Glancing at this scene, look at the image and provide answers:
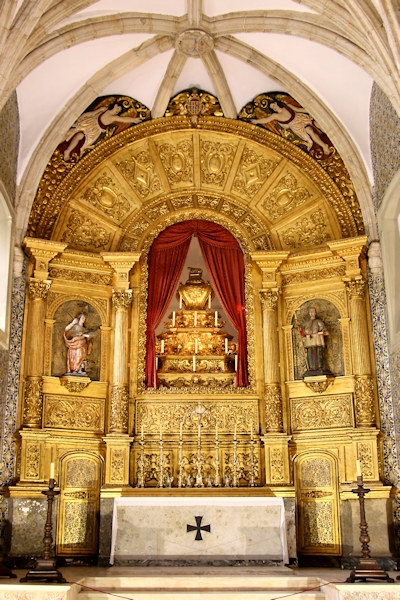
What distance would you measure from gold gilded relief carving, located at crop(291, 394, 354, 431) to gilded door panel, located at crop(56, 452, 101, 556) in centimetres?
382

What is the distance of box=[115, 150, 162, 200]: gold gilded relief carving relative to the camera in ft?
51.3

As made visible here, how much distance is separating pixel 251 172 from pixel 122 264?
10.8 ft

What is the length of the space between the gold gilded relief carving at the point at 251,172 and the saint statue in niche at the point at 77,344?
13.9ft

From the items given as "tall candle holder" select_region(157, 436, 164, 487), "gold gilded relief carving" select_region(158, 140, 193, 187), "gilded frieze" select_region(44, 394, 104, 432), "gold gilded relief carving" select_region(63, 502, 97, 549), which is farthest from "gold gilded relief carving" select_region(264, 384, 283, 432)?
"gold gilded relief carving" select_region(158, 140, 193, 187)

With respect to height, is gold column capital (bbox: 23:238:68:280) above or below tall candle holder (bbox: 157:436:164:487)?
above

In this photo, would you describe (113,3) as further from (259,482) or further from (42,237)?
(259,482)

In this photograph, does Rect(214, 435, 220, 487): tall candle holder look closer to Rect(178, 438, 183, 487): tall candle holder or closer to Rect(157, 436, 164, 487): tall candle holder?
Rect(178, 438, 183, 487): tall candle holder

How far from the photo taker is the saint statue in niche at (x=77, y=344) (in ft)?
46.9

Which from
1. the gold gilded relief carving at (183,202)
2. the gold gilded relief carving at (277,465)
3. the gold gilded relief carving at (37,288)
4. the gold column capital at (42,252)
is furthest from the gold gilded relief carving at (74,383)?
the gold gilded relief carving at (183,202)

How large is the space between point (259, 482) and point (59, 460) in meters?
3.66

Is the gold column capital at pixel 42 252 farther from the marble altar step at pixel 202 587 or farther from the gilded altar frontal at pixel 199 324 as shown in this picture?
the marble altar step at pixel 202 587

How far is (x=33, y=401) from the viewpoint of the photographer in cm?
1370

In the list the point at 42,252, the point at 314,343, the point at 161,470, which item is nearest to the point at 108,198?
the point at 42,252

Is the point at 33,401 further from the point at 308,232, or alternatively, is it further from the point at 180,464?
the point at 308,232
